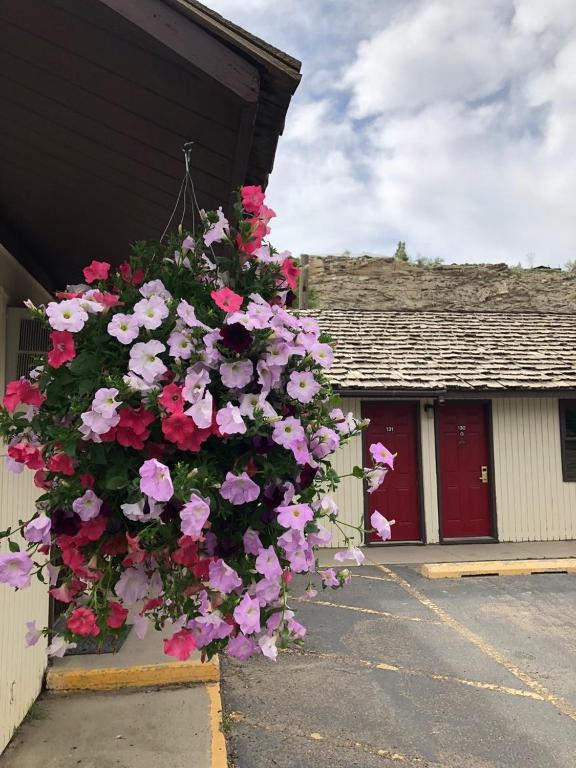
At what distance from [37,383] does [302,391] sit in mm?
771

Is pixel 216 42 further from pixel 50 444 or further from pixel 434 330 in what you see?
pixel 434 330

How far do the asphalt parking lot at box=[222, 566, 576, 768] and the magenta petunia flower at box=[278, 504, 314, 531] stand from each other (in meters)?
2.55

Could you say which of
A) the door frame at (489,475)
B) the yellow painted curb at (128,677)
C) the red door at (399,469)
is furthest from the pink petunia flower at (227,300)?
the door frame at (489,475)

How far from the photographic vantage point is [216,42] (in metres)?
1.83

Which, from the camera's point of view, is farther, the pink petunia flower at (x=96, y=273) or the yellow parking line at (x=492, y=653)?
the yellow parking line at (x=492, y=653)

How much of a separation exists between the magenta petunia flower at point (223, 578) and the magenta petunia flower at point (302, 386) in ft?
1.64

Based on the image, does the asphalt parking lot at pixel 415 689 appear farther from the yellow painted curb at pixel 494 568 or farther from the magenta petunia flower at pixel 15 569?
the magenta petunia flower at pixel 15 569

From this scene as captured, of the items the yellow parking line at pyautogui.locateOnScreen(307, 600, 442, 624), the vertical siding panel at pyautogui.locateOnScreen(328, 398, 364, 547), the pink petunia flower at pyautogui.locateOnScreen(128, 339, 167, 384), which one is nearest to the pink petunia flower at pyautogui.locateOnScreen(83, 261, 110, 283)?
the pink petunia flower at pyautogui.locateOnScreen(128, 339, 167, 384)

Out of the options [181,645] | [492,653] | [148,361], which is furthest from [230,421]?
[492,653]

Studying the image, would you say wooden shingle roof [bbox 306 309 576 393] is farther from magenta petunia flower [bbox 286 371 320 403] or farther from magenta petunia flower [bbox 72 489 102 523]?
magenta petunia flower [bbox 72 489 102 523]

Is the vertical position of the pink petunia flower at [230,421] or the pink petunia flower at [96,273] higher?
the pink petunia flower at [96,273]

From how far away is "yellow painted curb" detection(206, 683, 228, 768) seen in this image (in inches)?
126

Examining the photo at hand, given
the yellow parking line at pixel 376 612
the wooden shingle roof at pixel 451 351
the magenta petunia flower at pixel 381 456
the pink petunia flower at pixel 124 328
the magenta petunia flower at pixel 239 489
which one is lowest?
the yellow parking line at pixel 376 612

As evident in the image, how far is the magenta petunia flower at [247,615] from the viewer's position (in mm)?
1502
